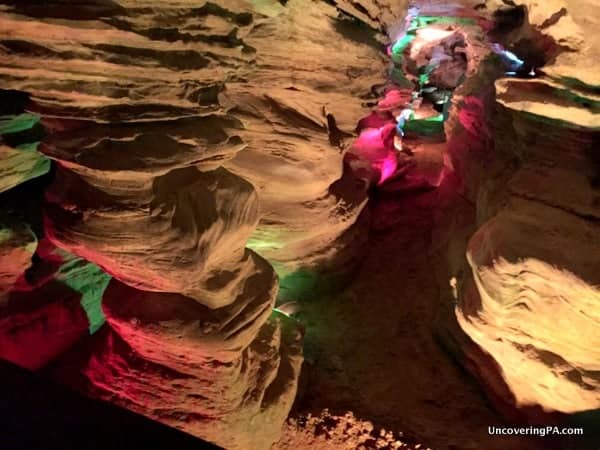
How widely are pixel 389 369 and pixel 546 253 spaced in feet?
8.13

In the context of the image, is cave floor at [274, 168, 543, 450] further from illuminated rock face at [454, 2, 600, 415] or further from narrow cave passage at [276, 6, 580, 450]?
illuminated rock face at [454, 2, 600, 415]

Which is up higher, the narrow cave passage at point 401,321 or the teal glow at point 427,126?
the teal glow at point 427,126

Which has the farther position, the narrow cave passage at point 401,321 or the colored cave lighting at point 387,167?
the colored cave lighting at point 387,167

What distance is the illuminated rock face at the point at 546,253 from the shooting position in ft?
12.2

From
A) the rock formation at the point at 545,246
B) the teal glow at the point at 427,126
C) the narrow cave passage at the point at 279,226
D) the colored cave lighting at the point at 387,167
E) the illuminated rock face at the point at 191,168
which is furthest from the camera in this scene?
the teal glow at the point at 427,126

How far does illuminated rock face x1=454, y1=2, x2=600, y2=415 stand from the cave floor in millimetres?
699

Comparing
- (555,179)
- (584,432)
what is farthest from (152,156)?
(584,432)

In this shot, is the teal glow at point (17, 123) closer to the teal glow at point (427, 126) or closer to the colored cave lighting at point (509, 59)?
the colored cave lighting at point (509, 59)

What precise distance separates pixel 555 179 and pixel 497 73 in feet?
6.40

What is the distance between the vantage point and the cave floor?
4.70m

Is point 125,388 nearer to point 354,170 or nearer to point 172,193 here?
point 172,193

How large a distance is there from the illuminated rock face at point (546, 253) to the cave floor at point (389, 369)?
2.29ft

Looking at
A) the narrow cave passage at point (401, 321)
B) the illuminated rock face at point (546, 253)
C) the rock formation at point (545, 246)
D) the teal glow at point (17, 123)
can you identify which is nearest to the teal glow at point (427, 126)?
the narrow cave passage at point (401, 321)

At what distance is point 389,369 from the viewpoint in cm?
552
